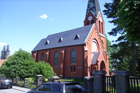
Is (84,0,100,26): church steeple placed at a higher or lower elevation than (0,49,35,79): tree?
higher

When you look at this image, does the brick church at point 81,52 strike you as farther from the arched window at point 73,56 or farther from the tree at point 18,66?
the tree at point 18,66

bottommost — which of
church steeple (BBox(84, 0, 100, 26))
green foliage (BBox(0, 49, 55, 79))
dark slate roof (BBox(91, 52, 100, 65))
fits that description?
green foliage (BBox(0, 49, 55, 79))

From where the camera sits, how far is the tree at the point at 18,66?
64.8ft

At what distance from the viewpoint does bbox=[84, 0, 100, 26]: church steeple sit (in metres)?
34.6

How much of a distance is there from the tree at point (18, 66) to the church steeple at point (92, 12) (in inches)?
857

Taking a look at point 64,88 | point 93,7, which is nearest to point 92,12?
point 93,7

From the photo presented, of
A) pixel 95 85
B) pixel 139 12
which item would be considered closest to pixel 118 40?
pixel 139 12

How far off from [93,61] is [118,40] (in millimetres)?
7514

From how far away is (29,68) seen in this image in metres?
21.0

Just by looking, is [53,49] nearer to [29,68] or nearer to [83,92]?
[29,68]

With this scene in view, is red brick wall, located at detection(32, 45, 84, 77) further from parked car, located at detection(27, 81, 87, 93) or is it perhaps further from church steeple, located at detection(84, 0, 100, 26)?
parked car, located at detection(27, 81, 87, 93)

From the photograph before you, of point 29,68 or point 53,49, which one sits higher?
point 53,49

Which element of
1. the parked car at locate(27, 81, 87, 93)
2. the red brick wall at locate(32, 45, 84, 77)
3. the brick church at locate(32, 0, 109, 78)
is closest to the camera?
the parked car at locate(27, 81, 87, 93)

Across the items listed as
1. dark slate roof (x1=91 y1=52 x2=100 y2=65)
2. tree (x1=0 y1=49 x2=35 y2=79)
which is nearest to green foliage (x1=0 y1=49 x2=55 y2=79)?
tree (x1=0 y1=49 x2=35 y2=79)
